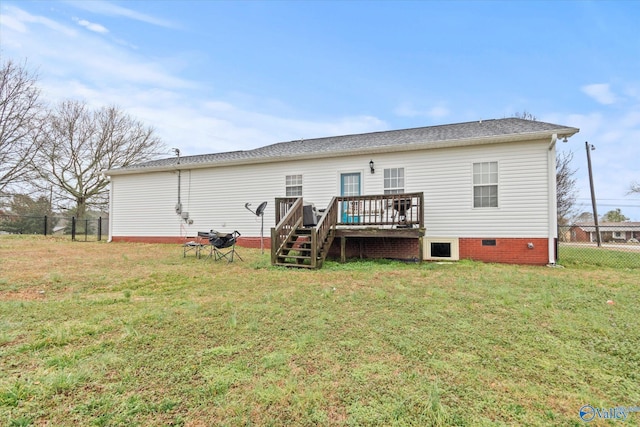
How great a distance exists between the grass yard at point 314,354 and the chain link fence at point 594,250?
→ 3950 millimetres

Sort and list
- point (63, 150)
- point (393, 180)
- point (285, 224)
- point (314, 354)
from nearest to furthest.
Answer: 1. point (314, 354)
2. point (285, 224)
3. point (393, 180)
4. point (63, 150)

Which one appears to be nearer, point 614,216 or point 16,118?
point 16,118

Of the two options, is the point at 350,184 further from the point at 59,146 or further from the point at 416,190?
the point at 59,146

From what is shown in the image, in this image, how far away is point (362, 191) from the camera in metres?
9.43

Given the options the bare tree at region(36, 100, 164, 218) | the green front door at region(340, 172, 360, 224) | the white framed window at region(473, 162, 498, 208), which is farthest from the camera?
the bare tree at region(36, 100, 164, 218)

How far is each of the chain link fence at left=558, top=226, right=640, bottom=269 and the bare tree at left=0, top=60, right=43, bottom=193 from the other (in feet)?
84.2

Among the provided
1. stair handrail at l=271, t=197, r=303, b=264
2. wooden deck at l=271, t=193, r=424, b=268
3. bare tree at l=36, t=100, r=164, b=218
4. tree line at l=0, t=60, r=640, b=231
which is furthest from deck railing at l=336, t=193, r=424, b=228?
bare tree at l=36, t=100, r=164, b=218

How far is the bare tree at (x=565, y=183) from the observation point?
22.2 meters

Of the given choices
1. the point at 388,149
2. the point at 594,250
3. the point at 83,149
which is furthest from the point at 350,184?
the point at 83,149

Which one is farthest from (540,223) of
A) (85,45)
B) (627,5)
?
(85,45)

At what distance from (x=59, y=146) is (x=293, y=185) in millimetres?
19012

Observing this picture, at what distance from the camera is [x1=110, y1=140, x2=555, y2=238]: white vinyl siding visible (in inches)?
310

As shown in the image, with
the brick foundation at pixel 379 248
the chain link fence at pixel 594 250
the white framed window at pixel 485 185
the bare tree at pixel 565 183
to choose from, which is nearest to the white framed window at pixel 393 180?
the brick foundation at pixel 379 248

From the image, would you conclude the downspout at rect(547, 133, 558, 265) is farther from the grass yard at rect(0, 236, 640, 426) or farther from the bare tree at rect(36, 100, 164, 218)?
the bare tree at rect(36, 100, 164, 218)
